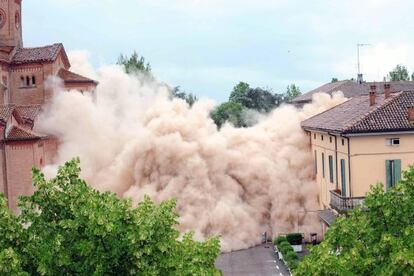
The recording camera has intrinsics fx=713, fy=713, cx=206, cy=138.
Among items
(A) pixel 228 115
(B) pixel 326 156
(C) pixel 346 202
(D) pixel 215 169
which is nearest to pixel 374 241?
(C) pixel 346 202

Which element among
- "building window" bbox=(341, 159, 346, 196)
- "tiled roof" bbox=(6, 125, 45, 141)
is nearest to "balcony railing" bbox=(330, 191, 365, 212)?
"building window" bbox=(341, 159, 346, 196)

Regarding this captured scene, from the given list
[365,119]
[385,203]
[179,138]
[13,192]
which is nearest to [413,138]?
[365,119]

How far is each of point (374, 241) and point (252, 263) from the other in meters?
20.8

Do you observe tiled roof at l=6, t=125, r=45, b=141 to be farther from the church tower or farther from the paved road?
the paved road

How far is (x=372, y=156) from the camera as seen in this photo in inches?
1533

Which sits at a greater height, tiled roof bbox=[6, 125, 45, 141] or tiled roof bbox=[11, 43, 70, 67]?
tiled roof bbox=[11, 43, 70, 67]

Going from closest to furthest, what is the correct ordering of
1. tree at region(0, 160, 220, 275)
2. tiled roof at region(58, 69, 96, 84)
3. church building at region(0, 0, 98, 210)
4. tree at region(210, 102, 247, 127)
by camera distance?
tree at region(0, 160, 220, 275), church building at region(0, 0, 98, 210), tiled roof at region(58, 69, 96, 84), tree at region(210, 102, 247, 127)

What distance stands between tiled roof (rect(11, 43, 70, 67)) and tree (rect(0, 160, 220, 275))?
3924 centimetres

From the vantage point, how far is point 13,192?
4691cm

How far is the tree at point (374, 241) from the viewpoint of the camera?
59.5 feet

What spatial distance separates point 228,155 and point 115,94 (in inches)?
825

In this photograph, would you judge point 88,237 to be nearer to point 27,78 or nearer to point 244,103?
point 27,78

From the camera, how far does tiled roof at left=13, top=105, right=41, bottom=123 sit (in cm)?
4919

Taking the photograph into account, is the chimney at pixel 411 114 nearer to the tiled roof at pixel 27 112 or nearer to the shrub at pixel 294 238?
the shrub at pixel 294 238
